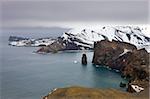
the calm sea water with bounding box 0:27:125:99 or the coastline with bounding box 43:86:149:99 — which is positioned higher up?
the coastline with bounding box 43:86:149:99

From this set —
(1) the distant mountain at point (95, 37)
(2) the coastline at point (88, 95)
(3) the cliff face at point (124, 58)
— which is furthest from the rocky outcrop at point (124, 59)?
(1) the distant mountain at point (95, 37)

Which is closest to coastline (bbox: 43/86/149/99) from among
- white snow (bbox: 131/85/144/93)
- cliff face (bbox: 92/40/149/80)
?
white snow (bbox: 131/85/144/93)

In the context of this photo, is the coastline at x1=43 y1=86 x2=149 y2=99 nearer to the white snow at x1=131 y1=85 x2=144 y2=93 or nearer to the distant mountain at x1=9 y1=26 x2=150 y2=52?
the white snow at x1=131 y1=85 x2=144 y2=93

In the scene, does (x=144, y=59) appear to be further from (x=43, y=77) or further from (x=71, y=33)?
(x=71, y=33)

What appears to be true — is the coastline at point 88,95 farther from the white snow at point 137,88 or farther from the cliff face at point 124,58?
the cliff face at point 124,58

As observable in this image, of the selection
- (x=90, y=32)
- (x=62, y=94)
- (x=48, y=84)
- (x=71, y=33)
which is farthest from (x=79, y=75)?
(x=90, y=32)

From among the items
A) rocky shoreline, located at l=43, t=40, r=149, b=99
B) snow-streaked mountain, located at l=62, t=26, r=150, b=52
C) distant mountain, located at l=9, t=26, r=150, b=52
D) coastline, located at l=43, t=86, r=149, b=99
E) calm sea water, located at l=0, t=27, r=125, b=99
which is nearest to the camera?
coastline, located at l=43, t=86, r=149, b=99

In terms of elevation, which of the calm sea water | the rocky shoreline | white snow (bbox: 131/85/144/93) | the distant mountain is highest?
the distant mountain

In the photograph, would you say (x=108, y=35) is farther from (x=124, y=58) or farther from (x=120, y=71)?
(x=120, y=71)
